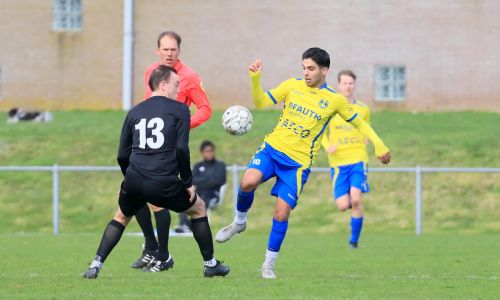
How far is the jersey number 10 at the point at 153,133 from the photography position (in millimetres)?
10141

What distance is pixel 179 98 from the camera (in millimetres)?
12031

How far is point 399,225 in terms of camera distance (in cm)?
2331

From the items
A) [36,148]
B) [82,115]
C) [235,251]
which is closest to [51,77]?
[82,115]

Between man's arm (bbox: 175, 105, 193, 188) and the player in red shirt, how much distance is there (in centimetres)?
154

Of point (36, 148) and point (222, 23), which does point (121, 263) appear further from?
point (222, 23)

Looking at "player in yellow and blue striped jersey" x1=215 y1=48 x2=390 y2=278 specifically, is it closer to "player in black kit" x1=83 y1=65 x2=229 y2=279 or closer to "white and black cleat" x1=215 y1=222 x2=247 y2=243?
"white and black cleat" x1=215 y1=222 x2=247 y2=243

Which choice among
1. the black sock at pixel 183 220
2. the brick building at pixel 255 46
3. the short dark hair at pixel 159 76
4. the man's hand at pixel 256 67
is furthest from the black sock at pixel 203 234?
the brick building at pixel 255 46

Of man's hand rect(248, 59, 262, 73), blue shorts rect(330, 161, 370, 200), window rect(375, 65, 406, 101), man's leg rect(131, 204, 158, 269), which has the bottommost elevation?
man's leg rect(131, 204, 158, 269)

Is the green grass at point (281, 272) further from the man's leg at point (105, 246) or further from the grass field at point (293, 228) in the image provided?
the man's leg at point (105, 246)

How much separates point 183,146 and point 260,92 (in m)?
1.35

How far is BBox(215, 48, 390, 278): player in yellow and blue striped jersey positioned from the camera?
11.2m

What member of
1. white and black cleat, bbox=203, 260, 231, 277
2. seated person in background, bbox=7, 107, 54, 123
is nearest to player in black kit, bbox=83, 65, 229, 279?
white and black cleat, bbox=203, 260, 231, 277

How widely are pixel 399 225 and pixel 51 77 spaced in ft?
49.4

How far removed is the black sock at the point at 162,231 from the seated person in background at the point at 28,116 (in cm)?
2000
